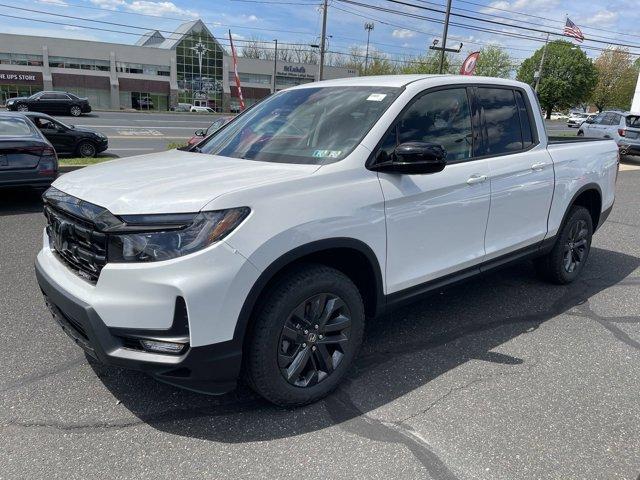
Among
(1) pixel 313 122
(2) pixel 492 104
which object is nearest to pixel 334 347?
(1) pixel 313 122

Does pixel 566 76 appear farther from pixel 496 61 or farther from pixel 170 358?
pixel 170 358

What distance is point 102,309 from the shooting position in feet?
8.14

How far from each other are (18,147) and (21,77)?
204ft

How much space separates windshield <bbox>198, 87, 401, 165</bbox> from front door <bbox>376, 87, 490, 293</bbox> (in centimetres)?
22

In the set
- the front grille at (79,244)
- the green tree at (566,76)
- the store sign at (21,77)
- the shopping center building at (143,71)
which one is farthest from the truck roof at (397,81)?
the green tree at (566,76)

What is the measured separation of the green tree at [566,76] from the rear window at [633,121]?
183ft

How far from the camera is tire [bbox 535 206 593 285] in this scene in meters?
4.86

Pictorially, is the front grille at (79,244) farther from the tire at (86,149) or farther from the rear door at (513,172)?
the tire at (86,149)

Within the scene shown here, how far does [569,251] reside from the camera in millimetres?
5027

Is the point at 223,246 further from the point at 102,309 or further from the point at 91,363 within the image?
the point at 91,363

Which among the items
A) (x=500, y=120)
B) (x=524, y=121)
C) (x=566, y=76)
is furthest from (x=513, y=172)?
(x=566, y=76)

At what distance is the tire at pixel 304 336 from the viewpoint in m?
2.67

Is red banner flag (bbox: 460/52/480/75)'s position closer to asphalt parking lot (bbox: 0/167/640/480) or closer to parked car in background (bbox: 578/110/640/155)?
parked car in background (bbox: 578/110/640/155)

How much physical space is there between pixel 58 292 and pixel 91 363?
2.73 feet
